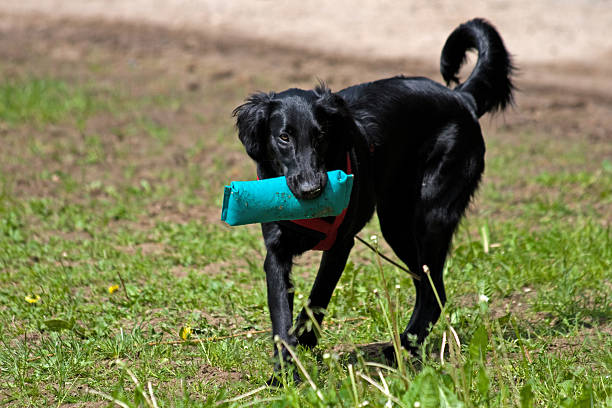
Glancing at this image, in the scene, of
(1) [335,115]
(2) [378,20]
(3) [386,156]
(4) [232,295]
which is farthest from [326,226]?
(2) [378,20]

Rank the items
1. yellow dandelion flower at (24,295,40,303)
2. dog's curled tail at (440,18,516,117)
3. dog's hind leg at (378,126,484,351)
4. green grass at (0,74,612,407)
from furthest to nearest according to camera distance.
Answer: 1. dog's curled tail at (440,18,516,117)
2. yellow dandelion flower at (24,295,40,303)
3. dog's hind leg at (378,126,484,351)
4. green grass at (0,74,612,407)

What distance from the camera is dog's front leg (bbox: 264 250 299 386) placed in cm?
314

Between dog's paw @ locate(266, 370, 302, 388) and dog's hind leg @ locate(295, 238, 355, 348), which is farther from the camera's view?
dog's hind leg @ locate(295, 238, 355, 348)

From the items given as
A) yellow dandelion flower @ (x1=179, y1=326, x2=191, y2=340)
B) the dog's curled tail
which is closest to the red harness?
yellow dandelion flower @ (x1=179, y1=326, x2=191, y2=340)

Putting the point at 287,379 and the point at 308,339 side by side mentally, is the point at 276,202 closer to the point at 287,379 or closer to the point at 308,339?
the point at 287,379

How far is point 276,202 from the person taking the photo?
297cm

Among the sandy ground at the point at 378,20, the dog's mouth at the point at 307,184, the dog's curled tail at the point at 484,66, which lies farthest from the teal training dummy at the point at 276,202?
the sandy ground at the point at 378,20

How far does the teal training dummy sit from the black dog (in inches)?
2.1

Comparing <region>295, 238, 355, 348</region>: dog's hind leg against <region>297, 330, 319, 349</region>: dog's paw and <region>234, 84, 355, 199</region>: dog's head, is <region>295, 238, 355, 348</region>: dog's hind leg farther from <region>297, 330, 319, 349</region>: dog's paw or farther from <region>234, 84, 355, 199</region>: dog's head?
<region>234, 84, 355, 199</region>: dog's head

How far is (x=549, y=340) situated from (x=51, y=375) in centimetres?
242

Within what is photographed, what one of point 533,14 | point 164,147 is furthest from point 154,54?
point 533,14

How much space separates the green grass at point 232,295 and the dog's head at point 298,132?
71 centimetres

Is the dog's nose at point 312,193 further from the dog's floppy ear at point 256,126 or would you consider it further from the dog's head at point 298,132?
the dog's floppy ear at point 256,126

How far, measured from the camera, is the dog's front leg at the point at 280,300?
3.14 m
